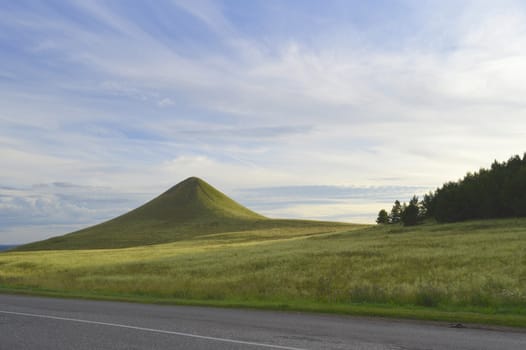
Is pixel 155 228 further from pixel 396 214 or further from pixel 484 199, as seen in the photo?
pixel 484 199

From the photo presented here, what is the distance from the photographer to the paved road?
11.3m

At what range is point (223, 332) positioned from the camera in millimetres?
12820

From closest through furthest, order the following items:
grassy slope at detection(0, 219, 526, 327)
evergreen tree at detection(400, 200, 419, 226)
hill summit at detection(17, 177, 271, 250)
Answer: grassy slope at detection(0, 219, 526, 327)
evergreen tree at detection(400, 200, 419, 226)
hill summit at detection(17, 177, 271, 250)

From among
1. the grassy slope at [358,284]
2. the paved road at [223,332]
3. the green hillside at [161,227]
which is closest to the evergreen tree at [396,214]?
the green hillside at [161,227]

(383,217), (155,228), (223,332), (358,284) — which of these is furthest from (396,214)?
(223,332)

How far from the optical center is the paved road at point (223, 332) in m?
11.3

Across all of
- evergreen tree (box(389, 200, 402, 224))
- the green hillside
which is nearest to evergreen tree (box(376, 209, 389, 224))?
evergreen tree (box(389, 200, 402, 224))

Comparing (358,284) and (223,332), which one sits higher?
(358,284)

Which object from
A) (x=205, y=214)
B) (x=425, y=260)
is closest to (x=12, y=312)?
(x=425, y=260)

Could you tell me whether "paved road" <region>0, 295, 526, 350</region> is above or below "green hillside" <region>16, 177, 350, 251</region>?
below

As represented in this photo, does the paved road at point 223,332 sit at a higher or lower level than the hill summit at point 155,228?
lower

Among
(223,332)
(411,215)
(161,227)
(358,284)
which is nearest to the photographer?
(223,332)

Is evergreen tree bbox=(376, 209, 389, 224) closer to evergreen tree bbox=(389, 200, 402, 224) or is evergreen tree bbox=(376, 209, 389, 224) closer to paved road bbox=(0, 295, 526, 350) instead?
evergreen tree bbox=(389, 200, 402, 224)

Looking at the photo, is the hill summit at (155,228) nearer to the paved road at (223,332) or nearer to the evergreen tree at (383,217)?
the evergreen tree at (383,217)
